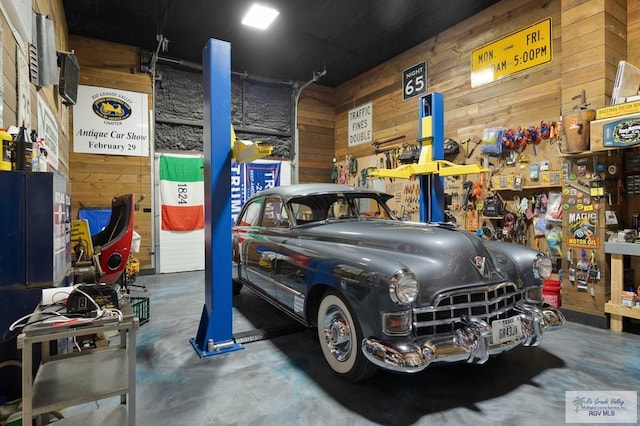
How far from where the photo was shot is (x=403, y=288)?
6.39 ft

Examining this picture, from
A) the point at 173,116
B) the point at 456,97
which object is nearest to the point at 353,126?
the point at 456,97

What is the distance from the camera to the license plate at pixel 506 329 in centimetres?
204

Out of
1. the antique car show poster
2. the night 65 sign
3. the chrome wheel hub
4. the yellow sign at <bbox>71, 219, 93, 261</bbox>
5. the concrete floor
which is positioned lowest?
the concrete floor

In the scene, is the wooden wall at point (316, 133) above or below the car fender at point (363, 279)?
above

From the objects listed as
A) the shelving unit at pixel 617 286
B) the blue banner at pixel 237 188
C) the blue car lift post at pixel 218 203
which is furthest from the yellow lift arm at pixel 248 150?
the blue banner at pixel 237 188

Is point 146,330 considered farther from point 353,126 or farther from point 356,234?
point 353,126

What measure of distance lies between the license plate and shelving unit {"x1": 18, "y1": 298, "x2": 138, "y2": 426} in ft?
6.32

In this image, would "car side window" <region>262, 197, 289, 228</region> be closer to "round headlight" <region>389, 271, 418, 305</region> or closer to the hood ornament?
"round headlight" <region>389, 271, 418, 305</region>

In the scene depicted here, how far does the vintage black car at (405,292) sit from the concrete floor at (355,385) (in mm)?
255

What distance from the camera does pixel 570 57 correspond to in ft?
12.3

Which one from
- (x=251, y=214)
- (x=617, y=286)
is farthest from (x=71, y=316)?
(x=617, y=286)

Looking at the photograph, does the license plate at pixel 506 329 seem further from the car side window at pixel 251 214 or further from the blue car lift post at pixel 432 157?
the car side window at pixel 251 214

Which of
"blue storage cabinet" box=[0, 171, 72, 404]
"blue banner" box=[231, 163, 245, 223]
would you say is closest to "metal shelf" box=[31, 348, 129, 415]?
"blue storage cabinet" box=[0, 171, 72, 404]

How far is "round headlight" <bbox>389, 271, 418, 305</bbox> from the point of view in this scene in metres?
1.93
